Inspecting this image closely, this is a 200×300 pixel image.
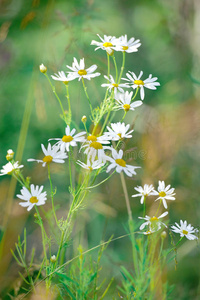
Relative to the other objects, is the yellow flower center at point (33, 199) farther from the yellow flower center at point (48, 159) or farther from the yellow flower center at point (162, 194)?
the yellow flower center at point (162, 194)

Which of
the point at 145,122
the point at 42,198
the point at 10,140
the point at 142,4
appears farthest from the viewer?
the point at 142,4

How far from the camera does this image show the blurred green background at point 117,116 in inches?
20.3

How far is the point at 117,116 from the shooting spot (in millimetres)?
762

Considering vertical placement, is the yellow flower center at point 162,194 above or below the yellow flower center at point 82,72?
below

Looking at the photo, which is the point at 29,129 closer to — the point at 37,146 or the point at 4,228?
the point at 37,146

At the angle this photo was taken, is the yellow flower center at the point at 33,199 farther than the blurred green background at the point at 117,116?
No

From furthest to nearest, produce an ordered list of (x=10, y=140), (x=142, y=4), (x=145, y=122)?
(x=142, y=4), (x=10, y=140), (x=145, y=122)

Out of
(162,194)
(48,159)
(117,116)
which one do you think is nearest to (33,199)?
(48,159)

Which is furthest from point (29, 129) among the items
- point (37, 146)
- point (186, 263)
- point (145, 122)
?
point (186, 263)

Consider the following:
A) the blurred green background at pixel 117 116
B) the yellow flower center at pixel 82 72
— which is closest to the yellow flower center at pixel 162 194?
the blurred green background at pixel 117 116

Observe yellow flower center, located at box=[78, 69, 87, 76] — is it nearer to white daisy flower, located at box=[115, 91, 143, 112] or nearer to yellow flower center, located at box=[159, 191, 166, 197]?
white daisy flower, located at box=[115, 91, 143, 112]

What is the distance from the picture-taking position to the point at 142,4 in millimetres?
858

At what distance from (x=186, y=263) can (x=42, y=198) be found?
1.16 ft

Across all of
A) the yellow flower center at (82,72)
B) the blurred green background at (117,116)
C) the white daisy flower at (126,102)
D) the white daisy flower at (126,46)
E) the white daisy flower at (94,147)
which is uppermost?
the white daisy flower at (126,46)
